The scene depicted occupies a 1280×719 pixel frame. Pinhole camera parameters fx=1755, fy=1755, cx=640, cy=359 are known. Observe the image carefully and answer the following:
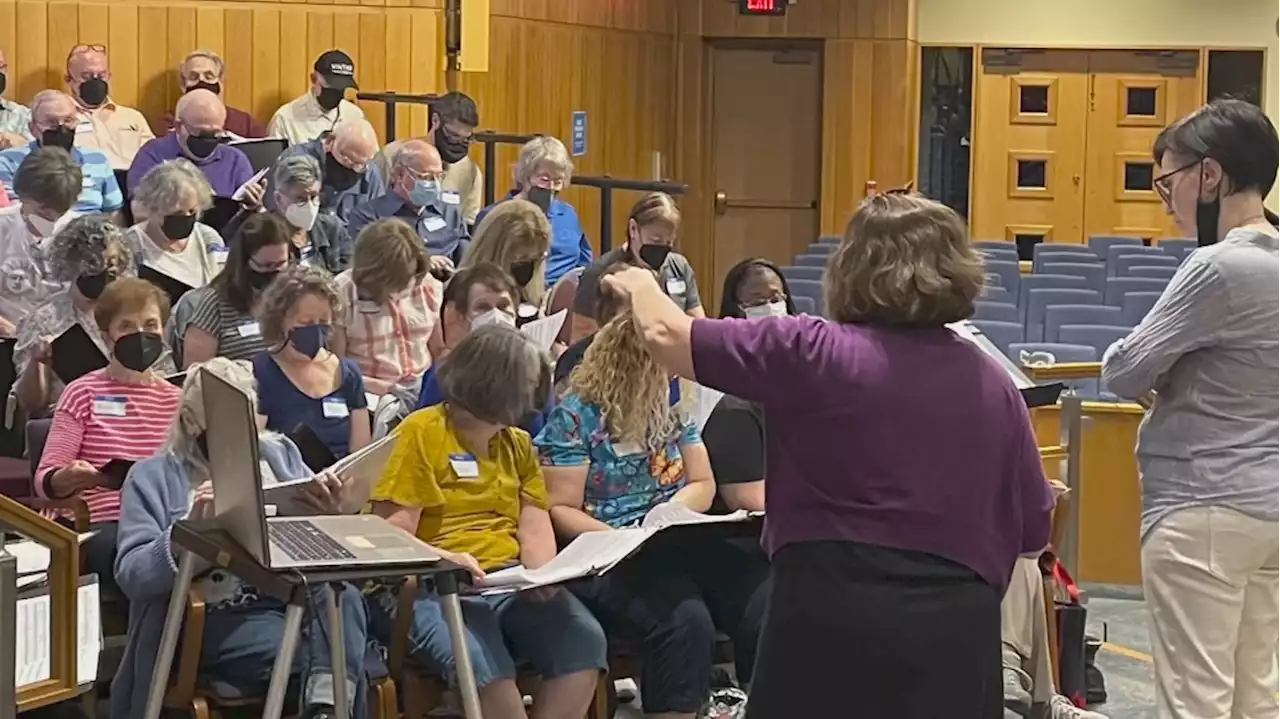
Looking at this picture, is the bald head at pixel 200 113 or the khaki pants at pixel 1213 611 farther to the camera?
the bald head at pixel 200 113

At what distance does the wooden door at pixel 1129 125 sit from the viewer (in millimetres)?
12664

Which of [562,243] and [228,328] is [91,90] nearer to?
[562,243]

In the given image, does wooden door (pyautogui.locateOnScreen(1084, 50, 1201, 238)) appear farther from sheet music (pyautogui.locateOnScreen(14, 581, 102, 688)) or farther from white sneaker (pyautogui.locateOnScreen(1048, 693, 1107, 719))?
sheet music (pyautogui.locateOnScreen(14, 581, 102, 688))

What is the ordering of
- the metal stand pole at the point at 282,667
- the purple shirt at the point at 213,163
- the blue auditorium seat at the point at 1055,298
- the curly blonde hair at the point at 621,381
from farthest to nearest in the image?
1. the blue auditorium seat at the point at 1055,298
2. the purple shirt at the point at 213,163
3. the curly blonde hair at the point at 621,381
4. the metal stand pole at the point at 282,667

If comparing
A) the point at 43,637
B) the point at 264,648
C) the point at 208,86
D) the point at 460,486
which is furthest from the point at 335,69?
the point at 43,637

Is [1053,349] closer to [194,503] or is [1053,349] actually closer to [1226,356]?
[1226,356]

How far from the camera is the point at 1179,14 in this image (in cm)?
1255

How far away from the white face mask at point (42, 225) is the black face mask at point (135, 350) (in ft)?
5.49

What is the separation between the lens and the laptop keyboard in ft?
9.37

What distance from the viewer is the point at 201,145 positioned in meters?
6.72

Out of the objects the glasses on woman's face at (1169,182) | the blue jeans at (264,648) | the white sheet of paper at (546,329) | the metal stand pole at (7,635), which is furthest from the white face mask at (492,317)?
the metal stand pole at (7,635)

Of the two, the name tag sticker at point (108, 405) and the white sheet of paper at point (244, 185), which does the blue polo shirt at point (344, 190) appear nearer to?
the white sheet of paper at point (244, 185)

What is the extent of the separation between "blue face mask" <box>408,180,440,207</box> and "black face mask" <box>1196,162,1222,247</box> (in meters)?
3.66

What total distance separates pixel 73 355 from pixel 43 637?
192cm
